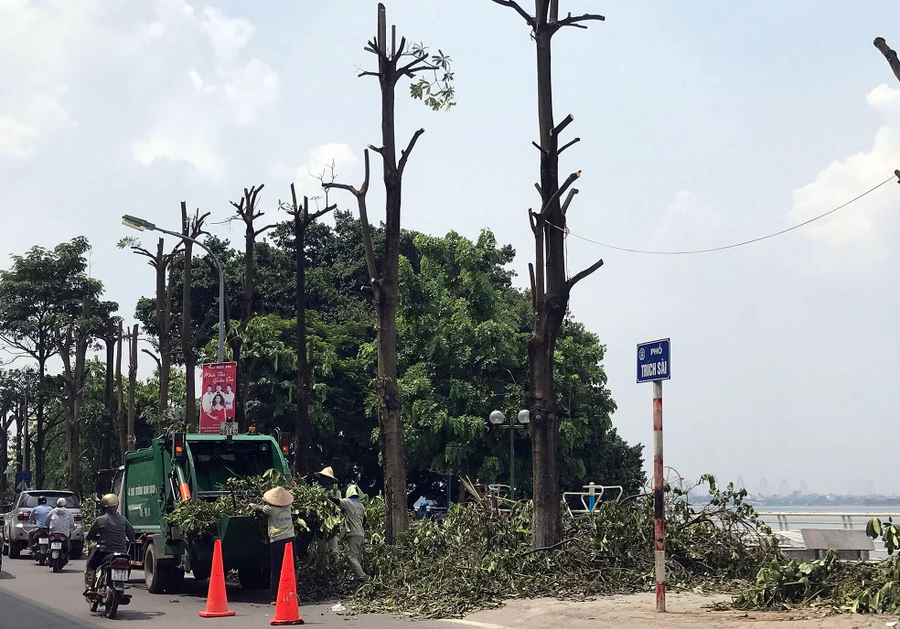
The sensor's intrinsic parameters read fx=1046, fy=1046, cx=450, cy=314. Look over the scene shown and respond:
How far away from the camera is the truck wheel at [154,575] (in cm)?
1673

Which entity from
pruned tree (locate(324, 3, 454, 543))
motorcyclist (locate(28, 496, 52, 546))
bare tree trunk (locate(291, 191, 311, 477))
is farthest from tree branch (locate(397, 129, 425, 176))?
motorcyclist (locate(28, 496, 52, 546))

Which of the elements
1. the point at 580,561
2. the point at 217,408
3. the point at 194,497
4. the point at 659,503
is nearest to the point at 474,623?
the point at 659,503

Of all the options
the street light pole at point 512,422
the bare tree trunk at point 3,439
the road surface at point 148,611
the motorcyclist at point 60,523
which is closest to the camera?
the road surface at point 148,611

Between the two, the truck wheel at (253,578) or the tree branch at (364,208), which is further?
the tree branch at (364,208)

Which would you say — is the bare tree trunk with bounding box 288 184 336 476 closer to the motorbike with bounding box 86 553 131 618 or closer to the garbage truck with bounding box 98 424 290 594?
the garbage truck with bounding box 98 424 290 594

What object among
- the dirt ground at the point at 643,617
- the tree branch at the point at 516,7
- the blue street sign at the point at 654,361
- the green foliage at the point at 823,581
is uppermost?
the tree branch at the point at 516,7

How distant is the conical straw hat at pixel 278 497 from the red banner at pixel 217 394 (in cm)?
1081

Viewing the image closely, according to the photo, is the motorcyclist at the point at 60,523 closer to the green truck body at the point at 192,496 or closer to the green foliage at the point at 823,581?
the green truck body at the point at 192,496

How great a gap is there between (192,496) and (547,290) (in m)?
6.33

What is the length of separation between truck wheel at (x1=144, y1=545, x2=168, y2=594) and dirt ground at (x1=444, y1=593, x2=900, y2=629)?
6.15 meters

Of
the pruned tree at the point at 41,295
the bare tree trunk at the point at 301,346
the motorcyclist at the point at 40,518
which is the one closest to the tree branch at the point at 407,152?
the bare tree trunk at the point at 301,346

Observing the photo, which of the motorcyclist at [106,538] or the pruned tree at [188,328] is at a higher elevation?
the pruned tree at [188,328]

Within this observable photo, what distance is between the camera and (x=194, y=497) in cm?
1603

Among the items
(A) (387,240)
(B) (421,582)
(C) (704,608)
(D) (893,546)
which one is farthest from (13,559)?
(D) (893,546)
